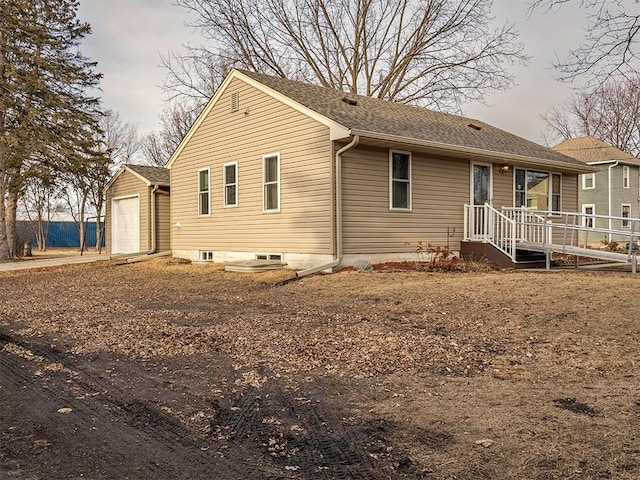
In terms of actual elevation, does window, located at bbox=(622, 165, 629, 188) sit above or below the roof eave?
above

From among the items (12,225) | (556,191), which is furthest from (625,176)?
(12,225)

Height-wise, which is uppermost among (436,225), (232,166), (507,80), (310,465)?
(507,80)

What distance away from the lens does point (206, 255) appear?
15773 millimetres

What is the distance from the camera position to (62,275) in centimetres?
Result: 1401

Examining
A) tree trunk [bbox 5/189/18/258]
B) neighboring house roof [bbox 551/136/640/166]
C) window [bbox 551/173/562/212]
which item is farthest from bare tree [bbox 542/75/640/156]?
tree trunk [bbox 5/189/18/258]

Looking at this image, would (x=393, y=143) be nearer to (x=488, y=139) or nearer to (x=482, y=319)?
(x=488, y=139)

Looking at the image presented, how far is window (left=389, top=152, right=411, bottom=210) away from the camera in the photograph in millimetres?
12461

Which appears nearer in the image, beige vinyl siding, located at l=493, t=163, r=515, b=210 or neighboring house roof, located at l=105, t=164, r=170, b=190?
beige vinyl siding, located at l=493, t=163, r=515, b=210

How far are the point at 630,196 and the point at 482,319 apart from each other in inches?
1206

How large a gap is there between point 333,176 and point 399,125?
2668 millimetres

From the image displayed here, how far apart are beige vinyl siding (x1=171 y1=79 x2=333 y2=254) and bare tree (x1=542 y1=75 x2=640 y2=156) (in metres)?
28.5

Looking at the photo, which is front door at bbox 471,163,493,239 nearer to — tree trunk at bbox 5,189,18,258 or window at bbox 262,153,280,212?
window at bbox 262,153,280,212

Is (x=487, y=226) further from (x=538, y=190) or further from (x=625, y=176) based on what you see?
(x=625, y=176)

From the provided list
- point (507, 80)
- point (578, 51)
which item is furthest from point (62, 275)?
point (507, 80)
